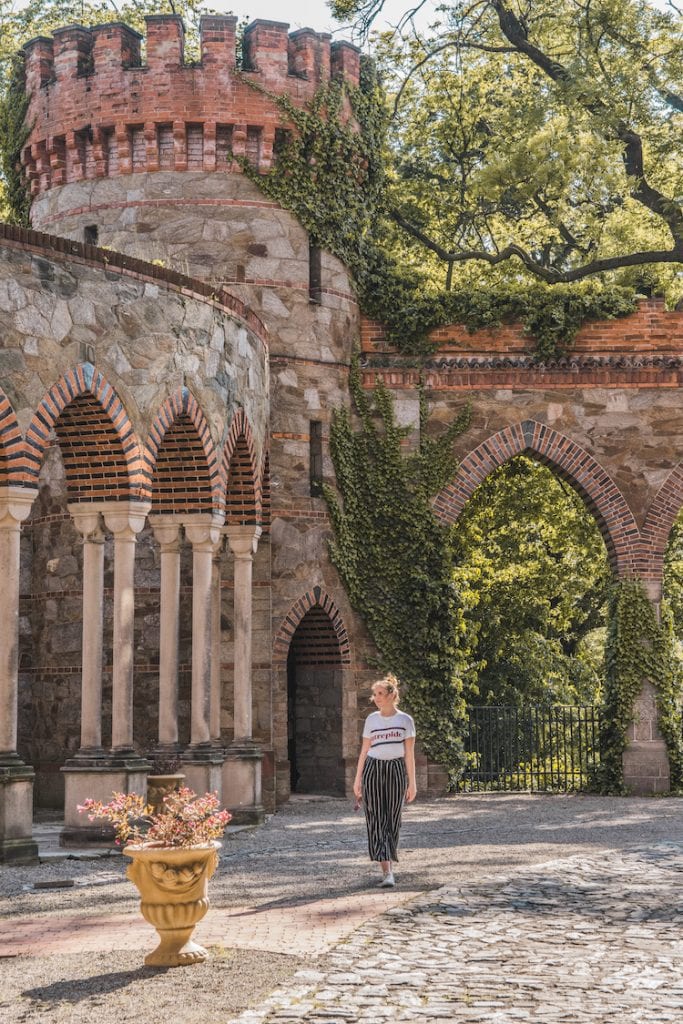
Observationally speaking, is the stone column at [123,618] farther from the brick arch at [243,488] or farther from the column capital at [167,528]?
the brick arch at [243,488]

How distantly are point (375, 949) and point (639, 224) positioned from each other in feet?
64.9

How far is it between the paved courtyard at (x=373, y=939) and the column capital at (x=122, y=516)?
318cm

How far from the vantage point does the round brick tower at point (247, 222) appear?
19.6m

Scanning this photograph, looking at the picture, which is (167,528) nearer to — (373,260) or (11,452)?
(11,452)

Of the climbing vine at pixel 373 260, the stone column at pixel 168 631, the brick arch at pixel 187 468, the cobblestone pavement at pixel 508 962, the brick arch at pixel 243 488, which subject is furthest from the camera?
the climbing vine at pixel 373 260

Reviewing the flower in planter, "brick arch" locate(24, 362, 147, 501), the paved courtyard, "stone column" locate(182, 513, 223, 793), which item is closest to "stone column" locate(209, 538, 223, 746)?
"stone column" locate(182, 513, 223, 793)

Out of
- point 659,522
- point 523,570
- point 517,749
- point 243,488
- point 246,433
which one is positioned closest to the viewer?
point 246,433

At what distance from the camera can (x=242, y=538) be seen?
16.8m

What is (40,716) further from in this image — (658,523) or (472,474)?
(658,523)

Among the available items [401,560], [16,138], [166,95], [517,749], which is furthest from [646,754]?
[16,138]

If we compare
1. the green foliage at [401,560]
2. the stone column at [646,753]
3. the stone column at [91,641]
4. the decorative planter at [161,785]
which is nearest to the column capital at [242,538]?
the green foliage at [401,560]

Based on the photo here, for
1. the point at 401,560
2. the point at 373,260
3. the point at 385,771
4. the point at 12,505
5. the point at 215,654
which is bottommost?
the point at 385,771

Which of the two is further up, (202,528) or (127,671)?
(202,528)

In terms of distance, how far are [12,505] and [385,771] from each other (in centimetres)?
411
